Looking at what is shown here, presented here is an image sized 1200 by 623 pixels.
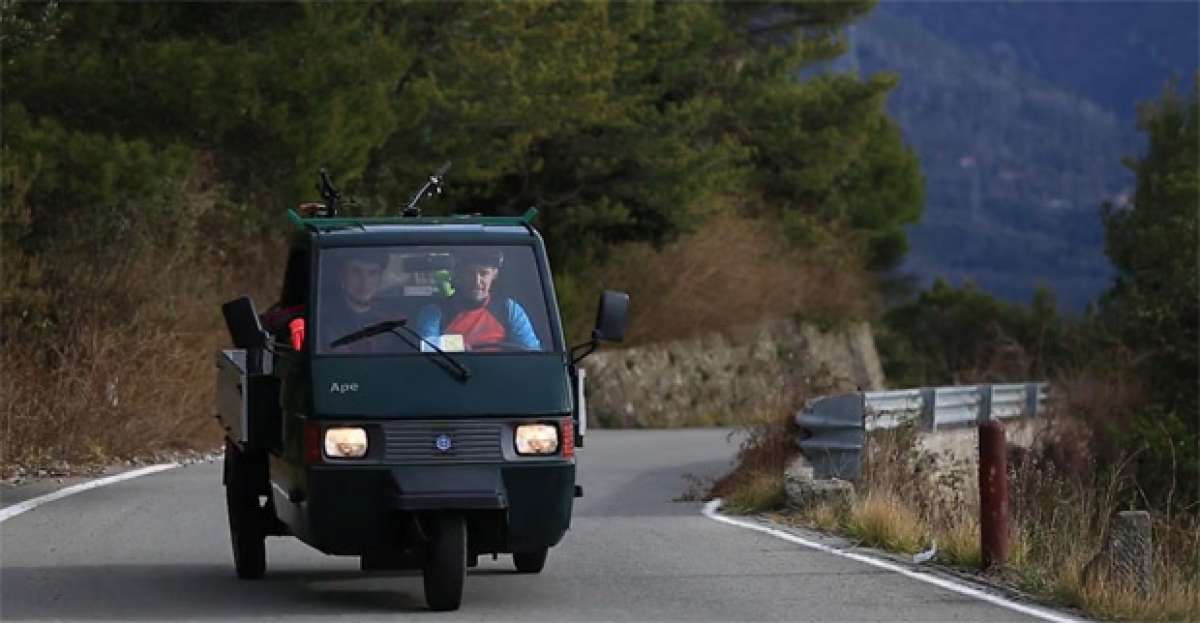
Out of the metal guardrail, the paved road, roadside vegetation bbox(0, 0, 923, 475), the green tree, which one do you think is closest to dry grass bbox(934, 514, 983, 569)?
the paved road

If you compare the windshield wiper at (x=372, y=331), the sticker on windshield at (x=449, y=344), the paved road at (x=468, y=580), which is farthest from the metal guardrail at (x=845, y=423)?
the windshield wiper at (x=372, y=331)

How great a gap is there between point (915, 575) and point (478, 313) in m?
3.40

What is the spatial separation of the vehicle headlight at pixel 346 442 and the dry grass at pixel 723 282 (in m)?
33.8

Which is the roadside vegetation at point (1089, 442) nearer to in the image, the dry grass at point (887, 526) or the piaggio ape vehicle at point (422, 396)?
the dry grass at point (887, 526)

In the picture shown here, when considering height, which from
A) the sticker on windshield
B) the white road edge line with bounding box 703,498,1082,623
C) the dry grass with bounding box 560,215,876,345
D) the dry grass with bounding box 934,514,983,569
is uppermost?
the dry grass with bounding box 560,215,876,345

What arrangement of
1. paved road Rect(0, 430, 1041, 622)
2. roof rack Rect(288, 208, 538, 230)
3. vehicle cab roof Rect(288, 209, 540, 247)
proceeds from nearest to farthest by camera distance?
paved road Rect(0, 430, 1041, 622)
vehicle cab roof Rect(288, 209, 540, 247)
roof rack Rect(288, 208, 538, 230)

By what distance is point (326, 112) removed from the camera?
29.0 meters

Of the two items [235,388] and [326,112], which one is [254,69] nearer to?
[326,112]

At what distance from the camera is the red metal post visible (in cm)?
1355

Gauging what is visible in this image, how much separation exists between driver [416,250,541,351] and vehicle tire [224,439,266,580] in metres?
1.93

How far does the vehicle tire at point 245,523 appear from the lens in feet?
42.8

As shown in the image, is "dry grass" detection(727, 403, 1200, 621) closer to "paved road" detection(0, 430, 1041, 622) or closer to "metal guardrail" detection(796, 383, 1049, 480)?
"metal guardrail" detection(796, 383, 1049, 480)

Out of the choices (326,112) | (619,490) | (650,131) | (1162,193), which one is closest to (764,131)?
(650,131)

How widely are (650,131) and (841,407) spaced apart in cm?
2734
